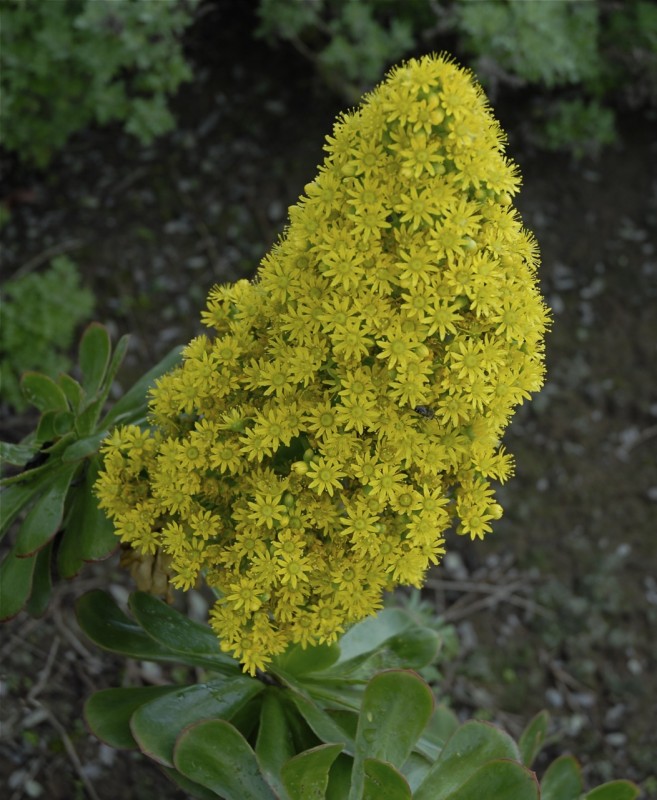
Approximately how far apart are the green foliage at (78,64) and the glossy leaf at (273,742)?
8.49 ft

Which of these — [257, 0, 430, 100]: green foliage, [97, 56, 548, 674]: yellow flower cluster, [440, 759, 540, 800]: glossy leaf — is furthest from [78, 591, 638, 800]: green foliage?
[257, 0, 430, 100]: green foliage

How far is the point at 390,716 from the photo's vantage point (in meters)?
1.98

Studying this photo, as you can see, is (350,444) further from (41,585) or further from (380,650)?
(41,585)

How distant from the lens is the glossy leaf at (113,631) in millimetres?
2246

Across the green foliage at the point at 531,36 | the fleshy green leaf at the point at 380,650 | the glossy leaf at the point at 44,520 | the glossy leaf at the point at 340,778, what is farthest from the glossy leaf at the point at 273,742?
the green foliage at the point at 531,36

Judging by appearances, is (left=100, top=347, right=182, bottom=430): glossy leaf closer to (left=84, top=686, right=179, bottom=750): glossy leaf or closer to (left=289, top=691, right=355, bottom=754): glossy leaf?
(left=84, top=686, right=179, bottom=750): glossy leaf

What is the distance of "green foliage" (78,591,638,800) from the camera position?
1.93 m

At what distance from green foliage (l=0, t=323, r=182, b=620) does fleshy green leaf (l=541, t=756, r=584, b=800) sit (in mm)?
1306

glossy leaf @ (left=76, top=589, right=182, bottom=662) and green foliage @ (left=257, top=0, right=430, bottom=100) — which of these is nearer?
glossy leaf @ (left=76, top=589, right=182, bottom=662)

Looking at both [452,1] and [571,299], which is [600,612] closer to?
[571,299]

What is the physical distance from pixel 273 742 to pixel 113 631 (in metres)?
0.51

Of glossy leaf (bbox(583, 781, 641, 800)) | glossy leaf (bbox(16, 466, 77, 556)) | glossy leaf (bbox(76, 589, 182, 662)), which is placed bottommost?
glossy leaf (bbox(583, 781, 641, 800))

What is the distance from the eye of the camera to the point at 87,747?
291 centimetres

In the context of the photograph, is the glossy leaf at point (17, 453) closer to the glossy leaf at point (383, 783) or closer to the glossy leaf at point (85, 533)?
the glossy leaf at point (85, 533)
